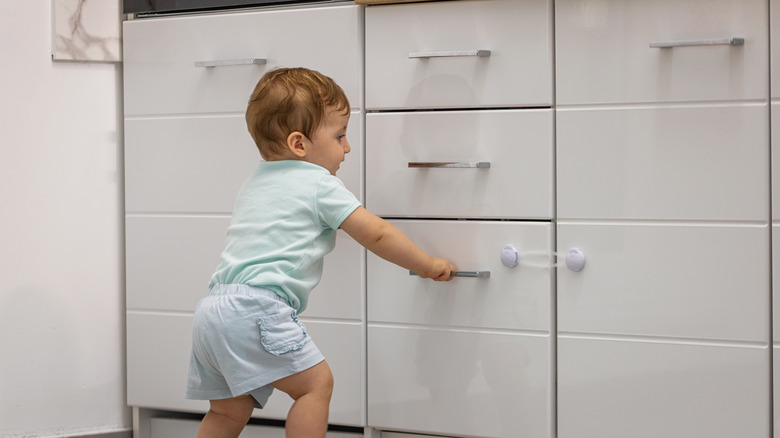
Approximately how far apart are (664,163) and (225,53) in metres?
0.89

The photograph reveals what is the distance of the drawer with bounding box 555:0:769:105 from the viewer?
140cm

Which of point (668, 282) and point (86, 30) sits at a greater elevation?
point (86, 30)

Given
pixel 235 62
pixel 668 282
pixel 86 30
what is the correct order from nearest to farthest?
Answer: 1. pixel 668 282
2. pixel 235 62
3. pixel 86 30

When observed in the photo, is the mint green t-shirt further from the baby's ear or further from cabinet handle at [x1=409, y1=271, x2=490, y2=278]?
cabinet handle at [x1=409, y1=271, x2=490, y2=278]

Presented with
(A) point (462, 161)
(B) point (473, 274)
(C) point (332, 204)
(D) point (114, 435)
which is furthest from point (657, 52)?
(D) point (114, 435)

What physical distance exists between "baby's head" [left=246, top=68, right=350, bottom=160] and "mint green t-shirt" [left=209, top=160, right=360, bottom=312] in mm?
56

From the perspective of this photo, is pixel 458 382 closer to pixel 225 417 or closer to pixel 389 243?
pixel 389 243

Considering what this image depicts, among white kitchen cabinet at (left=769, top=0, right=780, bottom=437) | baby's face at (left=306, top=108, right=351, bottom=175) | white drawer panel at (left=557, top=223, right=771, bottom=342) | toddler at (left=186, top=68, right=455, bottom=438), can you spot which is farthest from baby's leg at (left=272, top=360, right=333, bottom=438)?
white kitchen cabinet at (left=769, top=0, right=780, bottom=437)

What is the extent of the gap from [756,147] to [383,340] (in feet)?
2.50

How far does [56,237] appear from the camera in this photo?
5.94ft

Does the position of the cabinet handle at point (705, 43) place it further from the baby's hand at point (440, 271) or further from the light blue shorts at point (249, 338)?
the light blue shorts at point (249, 338)

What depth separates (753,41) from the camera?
139 cm

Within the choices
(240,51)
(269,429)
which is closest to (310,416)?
(269,429)

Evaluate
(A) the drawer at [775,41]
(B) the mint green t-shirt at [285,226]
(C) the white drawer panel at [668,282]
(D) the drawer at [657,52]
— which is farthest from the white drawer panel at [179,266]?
(A) the drawer at [775,41]
